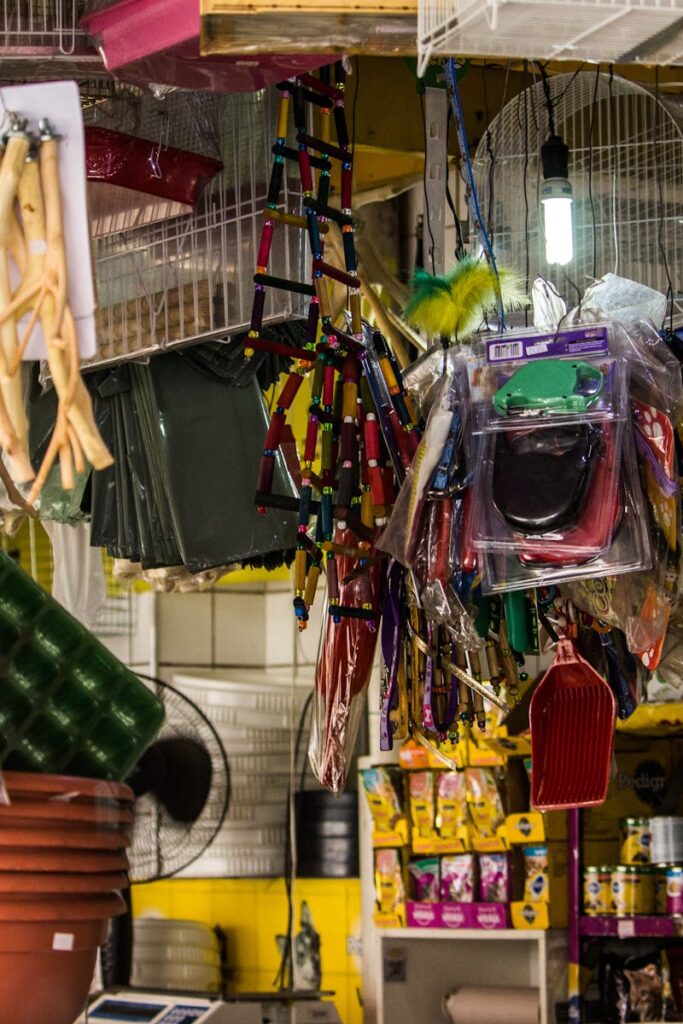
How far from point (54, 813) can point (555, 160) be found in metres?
1.43

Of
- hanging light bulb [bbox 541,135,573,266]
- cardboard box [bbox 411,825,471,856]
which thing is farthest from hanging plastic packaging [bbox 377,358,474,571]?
cardboard box [bbox 411,825,471,856]

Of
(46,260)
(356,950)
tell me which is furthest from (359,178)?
(356,950)

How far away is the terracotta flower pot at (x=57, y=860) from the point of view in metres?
2.03

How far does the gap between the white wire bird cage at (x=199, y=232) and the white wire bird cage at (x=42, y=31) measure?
0.45 meters

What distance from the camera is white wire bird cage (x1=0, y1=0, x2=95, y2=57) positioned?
7.72 feet

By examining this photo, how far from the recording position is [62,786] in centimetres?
209

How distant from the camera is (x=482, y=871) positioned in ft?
14.8

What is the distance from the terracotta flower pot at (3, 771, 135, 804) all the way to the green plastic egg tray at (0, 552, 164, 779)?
5 cm

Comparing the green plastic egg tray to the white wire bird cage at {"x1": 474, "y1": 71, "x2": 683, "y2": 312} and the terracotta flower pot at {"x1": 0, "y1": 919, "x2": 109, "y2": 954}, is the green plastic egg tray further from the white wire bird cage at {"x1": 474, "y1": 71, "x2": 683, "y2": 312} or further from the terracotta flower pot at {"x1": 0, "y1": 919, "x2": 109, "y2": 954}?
the white wire bird cage at {"x1": 474, "y1": 71, "x2": 683, "y2": 312}

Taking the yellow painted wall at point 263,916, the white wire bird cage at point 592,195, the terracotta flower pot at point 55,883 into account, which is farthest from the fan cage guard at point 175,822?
the terracotta flower pot at point 55,883

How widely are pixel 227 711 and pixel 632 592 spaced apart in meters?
3.95

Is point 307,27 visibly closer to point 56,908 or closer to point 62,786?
point 62,786

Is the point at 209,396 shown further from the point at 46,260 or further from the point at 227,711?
the point at 227,711

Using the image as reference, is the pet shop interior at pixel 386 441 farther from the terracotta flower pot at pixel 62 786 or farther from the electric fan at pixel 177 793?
the electric fan at pixel 177 793
